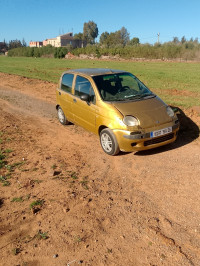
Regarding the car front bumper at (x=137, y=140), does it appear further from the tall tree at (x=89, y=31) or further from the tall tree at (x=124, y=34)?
the tall tree at (x=89, y=31)

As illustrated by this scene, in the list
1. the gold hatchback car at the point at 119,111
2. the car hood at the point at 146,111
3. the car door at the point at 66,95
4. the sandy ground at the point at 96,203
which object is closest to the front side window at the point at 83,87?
the gold hatchback car at the point at 119,111

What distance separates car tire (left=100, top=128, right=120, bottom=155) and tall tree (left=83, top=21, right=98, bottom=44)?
126 metres

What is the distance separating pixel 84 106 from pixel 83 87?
517 millimetres

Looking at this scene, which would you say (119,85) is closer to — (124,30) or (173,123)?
(173,123)

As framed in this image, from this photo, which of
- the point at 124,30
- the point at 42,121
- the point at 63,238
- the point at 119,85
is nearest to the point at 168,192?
the point at 63,238

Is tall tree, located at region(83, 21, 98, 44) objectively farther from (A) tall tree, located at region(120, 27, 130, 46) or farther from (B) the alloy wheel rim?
(B) the alloy wheel rim

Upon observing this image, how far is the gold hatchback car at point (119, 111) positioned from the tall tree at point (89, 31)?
124458 millimetres

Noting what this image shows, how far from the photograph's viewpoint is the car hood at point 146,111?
209 inches

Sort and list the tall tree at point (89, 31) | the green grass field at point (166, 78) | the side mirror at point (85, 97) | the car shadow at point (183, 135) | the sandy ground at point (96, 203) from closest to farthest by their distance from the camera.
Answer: the sandy ground at point (96, 203) → the car shadow at point (183, 135) → the side mirror at point (85, 97) → the green grass field at point (166, 78) → the tall tree at point (89, 31)

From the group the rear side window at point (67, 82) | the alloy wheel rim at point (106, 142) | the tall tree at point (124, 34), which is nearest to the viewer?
the alloy wheel rim at point (106, 142)

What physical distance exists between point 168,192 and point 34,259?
2448 mm

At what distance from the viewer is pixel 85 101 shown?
631 cm

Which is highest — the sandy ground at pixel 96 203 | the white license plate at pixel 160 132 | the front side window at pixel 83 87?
the front side window at pixel 83 87

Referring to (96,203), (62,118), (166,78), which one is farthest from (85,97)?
(166,78)
